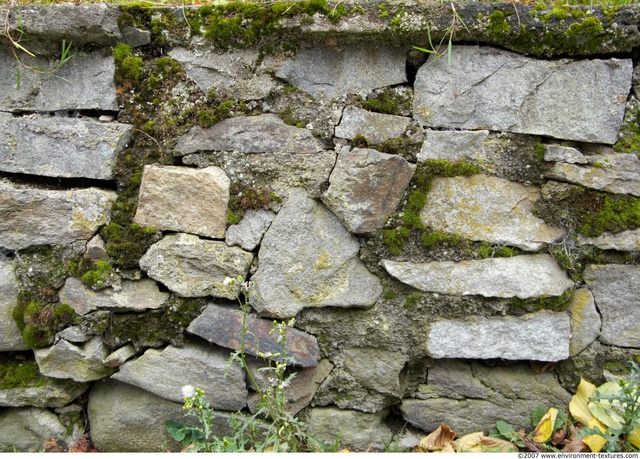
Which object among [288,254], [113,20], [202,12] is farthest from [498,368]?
[113,20]

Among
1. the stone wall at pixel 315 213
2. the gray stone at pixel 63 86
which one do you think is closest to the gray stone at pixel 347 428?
the stone wall at pixel 315 213

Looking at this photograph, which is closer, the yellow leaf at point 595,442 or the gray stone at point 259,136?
the yellow leaf at point 595,442

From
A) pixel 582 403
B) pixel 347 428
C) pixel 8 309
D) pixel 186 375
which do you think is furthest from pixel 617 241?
pixel 8 309

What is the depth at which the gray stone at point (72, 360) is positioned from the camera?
2.10 meters

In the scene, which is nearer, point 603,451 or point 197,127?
point 603,451

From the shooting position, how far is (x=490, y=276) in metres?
2.07

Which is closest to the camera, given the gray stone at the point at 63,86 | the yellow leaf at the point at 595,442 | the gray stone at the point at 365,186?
Answer: the yellow leaf at the point at 595,442

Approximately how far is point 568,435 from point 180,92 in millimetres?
2324

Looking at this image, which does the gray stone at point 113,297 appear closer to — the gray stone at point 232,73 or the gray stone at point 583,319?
the gray stone at point 232,73

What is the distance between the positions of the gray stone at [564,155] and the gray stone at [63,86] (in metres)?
1.97

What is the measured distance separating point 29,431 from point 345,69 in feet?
7.40

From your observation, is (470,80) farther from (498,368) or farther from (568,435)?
(568,435)

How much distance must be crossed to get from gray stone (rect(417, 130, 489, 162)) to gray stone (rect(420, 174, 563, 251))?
0.32 feet

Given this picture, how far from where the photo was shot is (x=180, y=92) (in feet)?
6.98
